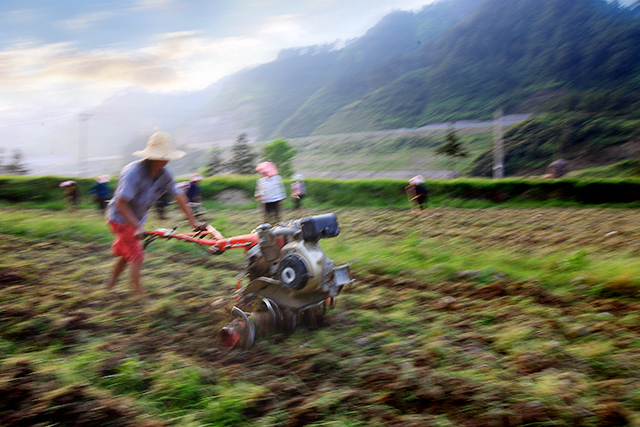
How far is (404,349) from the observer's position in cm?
357

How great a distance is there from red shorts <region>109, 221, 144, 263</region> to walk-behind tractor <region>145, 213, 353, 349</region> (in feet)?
3.07

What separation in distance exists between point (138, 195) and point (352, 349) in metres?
2.43

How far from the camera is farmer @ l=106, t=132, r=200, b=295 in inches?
169

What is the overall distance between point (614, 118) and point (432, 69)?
116 feet

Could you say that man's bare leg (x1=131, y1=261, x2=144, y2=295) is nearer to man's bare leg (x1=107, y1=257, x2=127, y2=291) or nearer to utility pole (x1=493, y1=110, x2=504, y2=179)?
man's bare leg (x1=107, y1=257, x2=127, y2=291)

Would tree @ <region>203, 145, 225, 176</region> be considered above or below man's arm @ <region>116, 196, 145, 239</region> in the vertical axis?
above

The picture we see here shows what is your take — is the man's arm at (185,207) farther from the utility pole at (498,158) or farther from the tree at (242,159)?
the utility pole at (498,158)

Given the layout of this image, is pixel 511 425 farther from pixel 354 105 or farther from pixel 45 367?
pixel 354 105

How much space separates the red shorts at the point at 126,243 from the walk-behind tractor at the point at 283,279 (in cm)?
93

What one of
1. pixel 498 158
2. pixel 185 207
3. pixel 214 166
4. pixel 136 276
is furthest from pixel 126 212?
pixel 498 158

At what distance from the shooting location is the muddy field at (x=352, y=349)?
2646 mm

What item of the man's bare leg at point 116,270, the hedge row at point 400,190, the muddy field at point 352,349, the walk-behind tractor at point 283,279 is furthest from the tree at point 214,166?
the walk-behind tractor at point 283,279

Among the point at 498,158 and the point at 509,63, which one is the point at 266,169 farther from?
the point at 509,63

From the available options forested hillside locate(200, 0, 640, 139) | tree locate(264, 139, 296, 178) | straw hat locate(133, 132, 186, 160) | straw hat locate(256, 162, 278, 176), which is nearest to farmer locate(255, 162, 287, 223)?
straw hat locate(256, 162, 278, 176)
